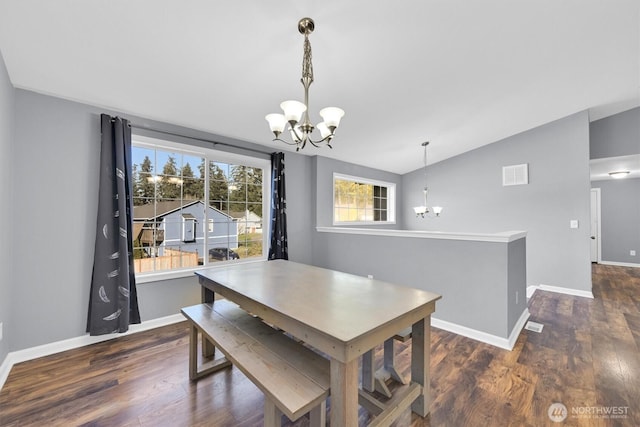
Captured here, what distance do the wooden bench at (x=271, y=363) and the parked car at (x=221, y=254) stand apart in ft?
4.56

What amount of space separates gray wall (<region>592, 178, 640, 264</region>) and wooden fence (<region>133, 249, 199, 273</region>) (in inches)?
343

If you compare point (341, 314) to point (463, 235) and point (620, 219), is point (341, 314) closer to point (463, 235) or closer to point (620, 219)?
point (463, 235)

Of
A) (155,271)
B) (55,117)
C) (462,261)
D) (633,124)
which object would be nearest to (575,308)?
(462,261)

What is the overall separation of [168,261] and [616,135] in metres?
6.95

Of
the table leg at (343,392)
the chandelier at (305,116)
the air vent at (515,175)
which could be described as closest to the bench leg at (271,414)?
the table leg at (343,392)

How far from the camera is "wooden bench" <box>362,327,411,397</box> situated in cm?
171

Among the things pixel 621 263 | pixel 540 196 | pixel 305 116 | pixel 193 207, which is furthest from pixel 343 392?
pixel 621 263

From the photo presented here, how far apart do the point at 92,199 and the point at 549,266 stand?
247 inches

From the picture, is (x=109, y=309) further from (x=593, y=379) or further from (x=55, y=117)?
(x=593, y=379)

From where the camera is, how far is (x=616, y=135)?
13.9ft

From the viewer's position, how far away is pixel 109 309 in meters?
2.44

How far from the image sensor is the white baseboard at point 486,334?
95.3 inches

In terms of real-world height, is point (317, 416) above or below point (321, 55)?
below

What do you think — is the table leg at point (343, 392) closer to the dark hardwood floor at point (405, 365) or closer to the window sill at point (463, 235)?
the dark hardwood floor at point (405, 365)
